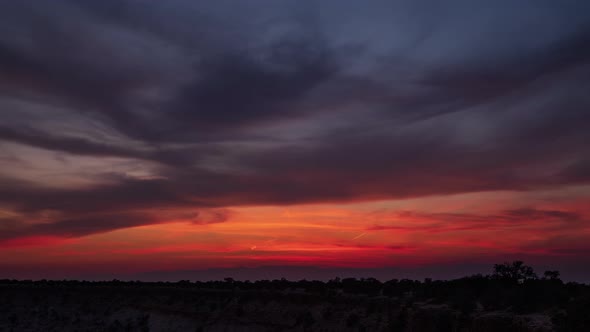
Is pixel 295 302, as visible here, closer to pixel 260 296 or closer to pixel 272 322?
pixel 272 322

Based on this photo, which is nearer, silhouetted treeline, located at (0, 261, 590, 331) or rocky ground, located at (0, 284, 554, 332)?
silhouetted treeline, located at (0, 261, 590, 331)

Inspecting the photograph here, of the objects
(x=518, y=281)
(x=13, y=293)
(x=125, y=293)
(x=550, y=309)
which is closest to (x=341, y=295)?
(x=518, y=281)

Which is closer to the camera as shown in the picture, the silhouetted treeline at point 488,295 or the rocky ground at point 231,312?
the silhouetted treeline at point 488,295

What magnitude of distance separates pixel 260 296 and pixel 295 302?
677 centimetres

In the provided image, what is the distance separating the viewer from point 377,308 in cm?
4025

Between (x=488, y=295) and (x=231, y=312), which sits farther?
(x=231, y=312)

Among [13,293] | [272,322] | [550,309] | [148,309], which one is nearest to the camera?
[550,309]

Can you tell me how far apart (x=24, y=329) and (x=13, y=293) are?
757 inches

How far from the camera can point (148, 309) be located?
2571 inches

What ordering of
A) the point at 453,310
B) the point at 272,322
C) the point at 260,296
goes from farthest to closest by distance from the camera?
1. the point at 260,296
2. the point at 272,322
3. the point at 453,310

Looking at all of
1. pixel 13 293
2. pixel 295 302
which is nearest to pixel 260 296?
pixel 295 302

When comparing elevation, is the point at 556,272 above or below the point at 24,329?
above

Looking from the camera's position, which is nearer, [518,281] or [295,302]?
[518,281]

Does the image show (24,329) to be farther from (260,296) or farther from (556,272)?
(556,272)
